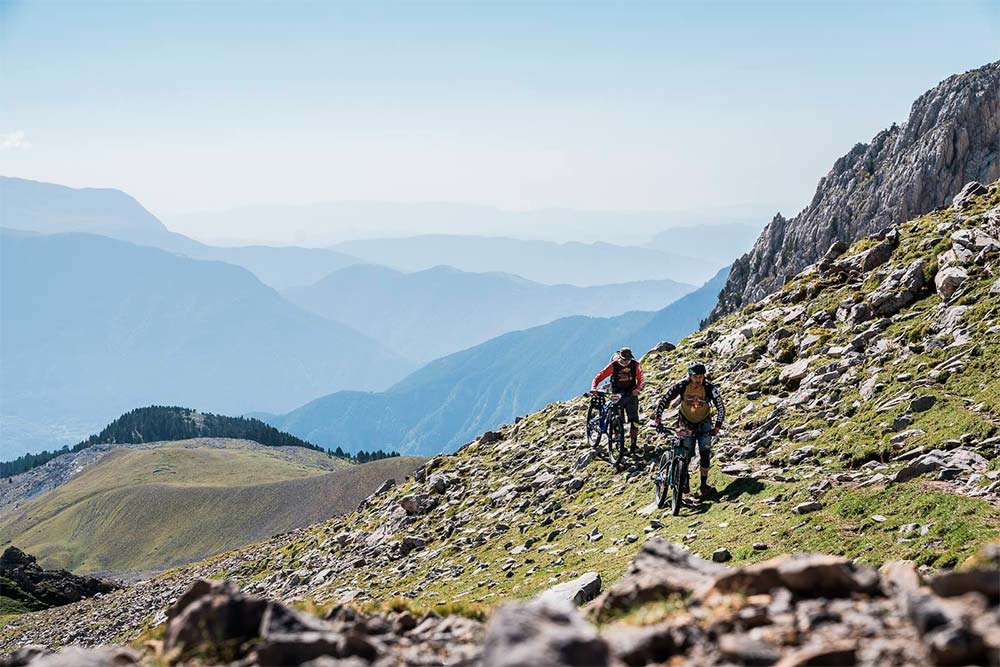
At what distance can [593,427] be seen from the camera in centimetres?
3281

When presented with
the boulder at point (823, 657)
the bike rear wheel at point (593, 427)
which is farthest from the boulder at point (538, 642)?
the bike rear wheel at point (593, 427)

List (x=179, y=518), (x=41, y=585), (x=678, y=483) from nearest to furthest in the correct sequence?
1. (x=678, y=483)
2. (x=41, y=585)
3. (x=179, y=518)

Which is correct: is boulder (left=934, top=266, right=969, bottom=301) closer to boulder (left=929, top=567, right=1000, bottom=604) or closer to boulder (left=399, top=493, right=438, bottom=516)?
boulder (left=399, top=493, right=438, bottom=516)

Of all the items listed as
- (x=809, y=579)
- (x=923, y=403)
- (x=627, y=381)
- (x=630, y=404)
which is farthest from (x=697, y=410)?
(x=809, y=579)

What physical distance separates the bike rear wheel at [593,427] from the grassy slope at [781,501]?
1.02 meters

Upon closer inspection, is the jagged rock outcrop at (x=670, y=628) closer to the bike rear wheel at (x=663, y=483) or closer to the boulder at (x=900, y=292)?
the bike rear wheel at (x=663, y=483)

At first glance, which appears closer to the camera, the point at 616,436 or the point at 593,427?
the point at 616,436

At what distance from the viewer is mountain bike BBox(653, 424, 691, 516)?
2212cm

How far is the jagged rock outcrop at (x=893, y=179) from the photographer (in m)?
124

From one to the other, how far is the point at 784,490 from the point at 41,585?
9585cm

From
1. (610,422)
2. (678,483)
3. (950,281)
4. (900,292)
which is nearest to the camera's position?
(678,483)

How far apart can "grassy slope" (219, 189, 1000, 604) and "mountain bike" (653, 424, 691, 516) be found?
611 mm

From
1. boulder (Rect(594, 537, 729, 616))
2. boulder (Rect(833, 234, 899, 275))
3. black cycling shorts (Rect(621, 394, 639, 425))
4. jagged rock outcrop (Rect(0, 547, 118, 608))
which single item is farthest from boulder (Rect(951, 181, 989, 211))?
jagged rock outcrop (Rect(0, 547, 118, 608))

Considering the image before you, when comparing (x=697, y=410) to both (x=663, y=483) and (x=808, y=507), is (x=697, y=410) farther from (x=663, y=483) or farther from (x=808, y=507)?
(x=808, y=507)
